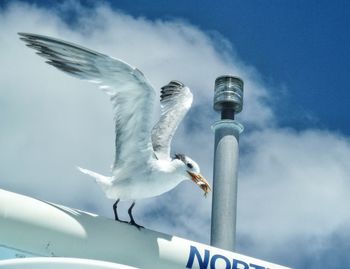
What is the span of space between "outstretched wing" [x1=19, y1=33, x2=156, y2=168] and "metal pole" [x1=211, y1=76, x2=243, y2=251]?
6.68ft

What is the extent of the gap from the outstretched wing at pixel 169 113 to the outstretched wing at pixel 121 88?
2.65 feet

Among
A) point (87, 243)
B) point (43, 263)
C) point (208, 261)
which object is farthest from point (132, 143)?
point (43, 263)

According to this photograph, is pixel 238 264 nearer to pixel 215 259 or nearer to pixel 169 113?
pixel 215 259

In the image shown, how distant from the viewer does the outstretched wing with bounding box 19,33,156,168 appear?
6.38 m

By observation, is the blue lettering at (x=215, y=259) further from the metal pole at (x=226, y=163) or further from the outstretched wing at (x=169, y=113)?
the metal pole at (x=226, y=163)

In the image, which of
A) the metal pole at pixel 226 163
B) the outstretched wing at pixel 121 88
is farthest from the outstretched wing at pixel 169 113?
the outstretched wing at pixel 121 88

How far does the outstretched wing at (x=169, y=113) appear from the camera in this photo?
782cm

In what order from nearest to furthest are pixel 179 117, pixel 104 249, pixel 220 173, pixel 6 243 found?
pixel 6 243
pixel 104 249
pixel 179 117
pixel 220 173

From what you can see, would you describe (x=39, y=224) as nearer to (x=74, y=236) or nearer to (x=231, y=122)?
(x=74, y=236)

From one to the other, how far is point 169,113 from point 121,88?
67.3 inches

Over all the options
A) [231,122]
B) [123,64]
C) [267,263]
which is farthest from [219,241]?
[123,64]

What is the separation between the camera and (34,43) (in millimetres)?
6188

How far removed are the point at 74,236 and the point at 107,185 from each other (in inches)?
47.2

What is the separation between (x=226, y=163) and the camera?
8.88m
